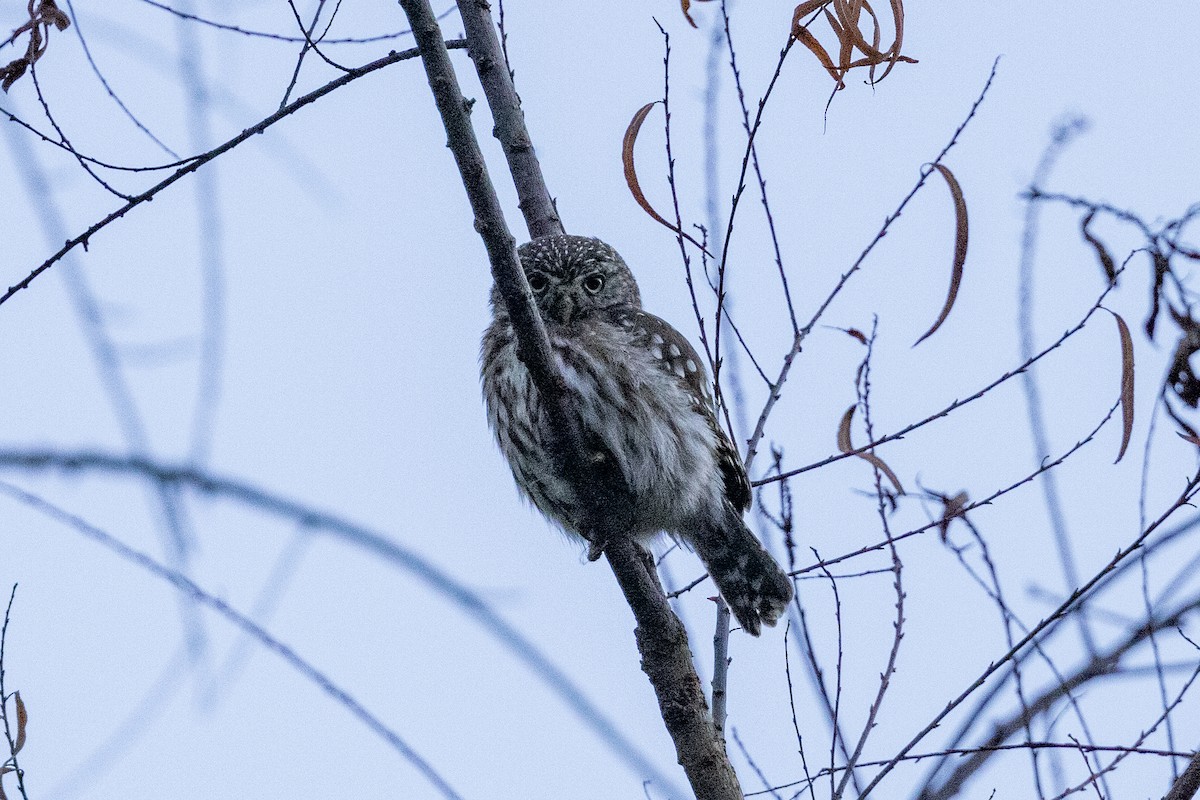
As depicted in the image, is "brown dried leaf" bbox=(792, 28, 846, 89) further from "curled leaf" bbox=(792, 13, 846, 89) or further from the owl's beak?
the owl's beak

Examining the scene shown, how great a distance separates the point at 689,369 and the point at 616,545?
4.81ft

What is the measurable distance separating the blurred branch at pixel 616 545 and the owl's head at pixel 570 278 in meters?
1.08

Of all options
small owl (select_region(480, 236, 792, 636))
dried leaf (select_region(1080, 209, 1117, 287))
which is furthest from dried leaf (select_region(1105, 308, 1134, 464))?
small owl (select_region(480, 236, 792, 636))

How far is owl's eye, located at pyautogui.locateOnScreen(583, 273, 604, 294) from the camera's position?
16.8 ft

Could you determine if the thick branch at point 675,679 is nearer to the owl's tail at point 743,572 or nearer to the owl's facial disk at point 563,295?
the owl's tail at point 743,572

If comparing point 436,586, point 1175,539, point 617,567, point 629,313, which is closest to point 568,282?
point 629,313

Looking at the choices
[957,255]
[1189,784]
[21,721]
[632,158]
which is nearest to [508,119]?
[632,158]

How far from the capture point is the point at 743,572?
5.13 metres

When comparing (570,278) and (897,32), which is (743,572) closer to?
(570,278)

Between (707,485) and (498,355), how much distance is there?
0.93m

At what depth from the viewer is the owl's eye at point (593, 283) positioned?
512 cm

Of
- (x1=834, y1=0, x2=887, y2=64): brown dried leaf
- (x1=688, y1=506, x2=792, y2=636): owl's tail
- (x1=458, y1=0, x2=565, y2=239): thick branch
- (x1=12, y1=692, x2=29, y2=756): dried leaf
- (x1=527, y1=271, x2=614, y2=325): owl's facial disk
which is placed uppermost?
(x1=527, y1=271, x2=614, y2=325): owl's facial disk

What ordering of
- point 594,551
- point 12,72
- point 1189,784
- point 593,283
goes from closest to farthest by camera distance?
point 1189,784, point 12,72, point 594,551, point 593,283

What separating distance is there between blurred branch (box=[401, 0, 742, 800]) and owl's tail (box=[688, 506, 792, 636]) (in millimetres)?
1084
